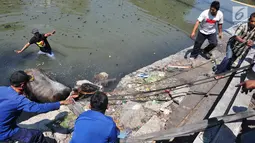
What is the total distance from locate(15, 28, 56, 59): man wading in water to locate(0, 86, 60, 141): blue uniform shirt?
4281 millimetres

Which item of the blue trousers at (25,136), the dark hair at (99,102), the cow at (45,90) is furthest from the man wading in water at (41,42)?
the dark hair at (99,102)

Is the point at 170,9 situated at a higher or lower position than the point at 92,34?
higher

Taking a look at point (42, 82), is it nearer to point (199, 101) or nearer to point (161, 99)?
point (161, 99)

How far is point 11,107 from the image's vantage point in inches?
132

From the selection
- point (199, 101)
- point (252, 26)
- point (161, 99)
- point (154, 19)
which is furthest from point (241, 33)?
point (154, 19)

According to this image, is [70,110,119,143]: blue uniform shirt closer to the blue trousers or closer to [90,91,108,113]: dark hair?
[90,91,108,113]: dark hair

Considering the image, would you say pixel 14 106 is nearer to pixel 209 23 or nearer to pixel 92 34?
pixel 209 23

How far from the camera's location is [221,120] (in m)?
3.11

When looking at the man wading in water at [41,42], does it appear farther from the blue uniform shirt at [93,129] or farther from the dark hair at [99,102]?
the blue uniform shirt at [93,129]

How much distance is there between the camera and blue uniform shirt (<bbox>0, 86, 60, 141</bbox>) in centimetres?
333

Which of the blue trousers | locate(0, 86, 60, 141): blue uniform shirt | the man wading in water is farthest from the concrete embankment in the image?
the man wading in water

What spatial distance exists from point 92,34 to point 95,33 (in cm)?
15

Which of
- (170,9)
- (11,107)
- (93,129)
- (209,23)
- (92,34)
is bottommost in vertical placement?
(92,34)

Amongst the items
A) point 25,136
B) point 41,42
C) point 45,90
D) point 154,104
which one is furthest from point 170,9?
point 25,136
